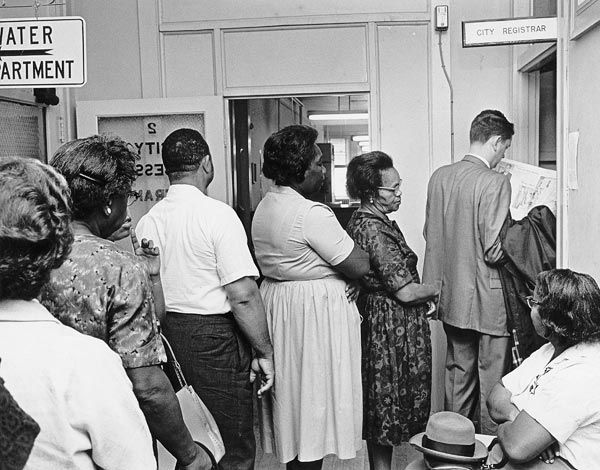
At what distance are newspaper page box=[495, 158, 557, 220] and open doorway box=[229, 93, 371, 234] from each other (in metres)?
1.05

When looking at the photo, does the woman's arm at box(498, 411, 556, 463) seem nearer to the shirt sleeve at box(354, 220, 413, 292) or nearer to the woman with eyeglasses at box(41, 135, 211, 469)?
the woman with eyeglasses at box(41, 135, 211, 469)

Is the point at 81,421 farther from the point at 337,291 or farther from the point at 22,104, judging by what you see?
the point at 22,104

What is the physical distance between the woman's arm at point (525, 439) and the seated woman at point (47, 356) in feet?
3.78

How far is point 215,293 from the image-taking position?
2.47 meters

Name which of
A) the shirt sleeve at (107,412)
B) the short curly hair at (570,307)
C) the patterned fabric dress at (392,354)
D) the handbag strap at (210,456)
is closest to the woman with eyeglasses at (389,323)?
the patterned fabric dress at (392,354)

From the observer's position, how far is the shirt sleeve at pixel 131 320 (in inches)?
62.7

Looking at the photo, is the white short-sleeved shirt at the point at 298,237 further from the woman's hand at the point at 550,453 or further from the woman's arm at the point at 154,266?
the woman's hand at the point at 550,453

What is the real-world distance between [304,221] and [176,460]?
3.67ft

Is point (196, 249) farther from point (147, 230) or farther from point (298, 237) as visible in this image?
point (298, 237)

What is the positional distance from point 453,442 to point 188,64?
9.67 feet

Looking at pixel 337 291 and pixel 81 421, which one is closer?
pixel 81 421

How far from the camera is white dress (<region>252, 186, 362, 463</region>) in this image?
274cm

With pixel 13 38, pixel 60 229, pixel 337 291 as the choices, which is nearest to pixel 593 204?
pixel 337 291

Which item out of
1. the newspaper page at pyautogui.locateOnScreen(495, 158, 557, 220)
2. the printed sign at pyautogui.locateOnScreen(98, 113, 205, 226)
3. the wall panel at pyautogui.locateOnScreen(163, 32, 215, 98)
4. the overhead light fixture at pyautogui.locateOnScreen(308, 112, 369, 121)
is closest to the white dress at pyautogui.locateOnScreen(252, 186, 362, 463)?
the newspaper page at pyautogui.locateOnScreen(495, 158, 557, 220)
